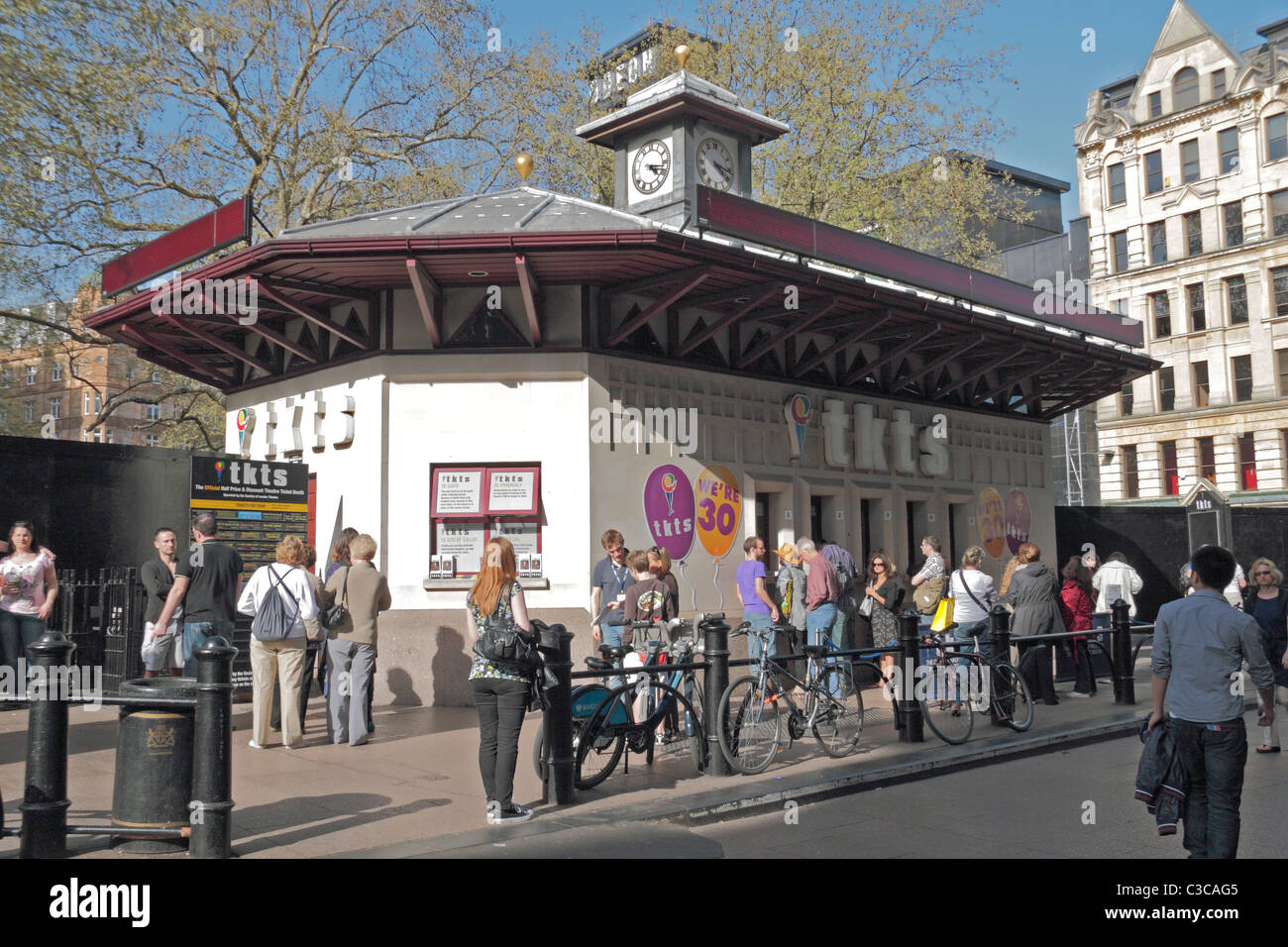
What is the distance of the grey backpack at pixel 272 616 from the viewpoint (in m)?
10.0

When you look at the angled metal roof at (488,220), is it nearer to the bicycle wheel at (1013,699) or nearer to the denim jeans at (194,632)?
the denim jeans at (194,632)

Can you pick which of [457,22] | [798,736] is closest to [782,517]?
[798,736]

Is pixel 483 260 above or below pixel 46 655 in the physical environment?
above

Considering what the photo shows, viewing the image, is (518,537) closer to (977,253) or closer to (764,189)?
(764,189)

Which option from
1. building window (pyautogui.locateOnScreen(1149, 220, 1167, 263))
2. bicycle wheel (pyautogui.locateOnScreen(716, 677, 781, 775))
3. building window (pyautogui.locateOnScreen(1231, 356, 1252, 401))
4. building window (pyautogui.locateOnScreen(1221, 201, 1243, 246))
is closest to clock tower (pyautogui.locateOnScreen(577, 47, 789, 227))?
bicycle wheel (pyautogui.locateOnScreen(716, 677, 781, 775))

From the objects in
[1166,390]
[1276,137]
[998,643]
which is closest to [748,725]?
[998,643]

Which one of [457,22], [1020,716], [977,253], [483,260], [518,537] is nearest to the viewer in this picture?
[1020,716]

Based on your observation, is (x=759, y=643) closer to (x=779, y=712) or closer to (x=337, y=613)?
(x=779, y=712)

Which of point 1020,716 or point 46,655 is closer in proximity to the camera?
point 46,655

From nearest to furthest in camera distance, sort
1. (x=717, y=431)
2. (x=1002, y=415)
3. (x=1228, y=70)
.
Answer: (x=717, y=431), (x=1002, y=415), (x=1228, y=70)

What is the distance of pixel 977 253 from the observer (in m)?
31.6

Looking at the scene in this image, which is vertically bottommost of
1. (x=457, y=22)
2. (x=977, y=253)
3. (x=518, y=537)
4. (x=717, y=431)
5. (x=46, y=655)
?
(x=46, y=655)

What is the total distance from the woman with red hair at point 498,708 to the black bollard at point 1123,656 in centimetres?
832

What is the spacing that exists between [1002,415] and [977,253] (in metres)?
12.5
